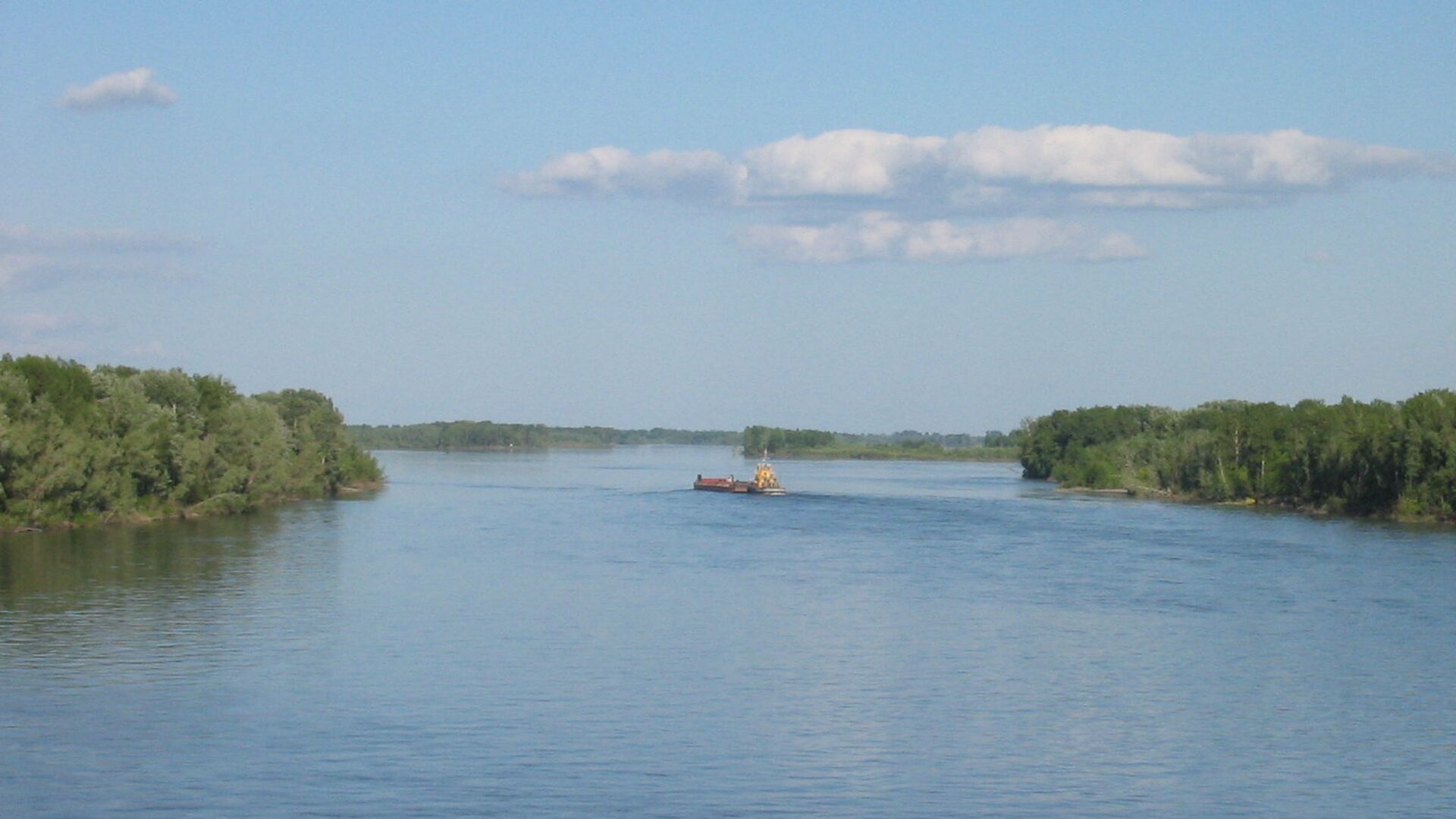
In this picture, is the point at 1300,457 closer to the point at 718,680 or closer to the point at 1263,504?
the point at 1263,504

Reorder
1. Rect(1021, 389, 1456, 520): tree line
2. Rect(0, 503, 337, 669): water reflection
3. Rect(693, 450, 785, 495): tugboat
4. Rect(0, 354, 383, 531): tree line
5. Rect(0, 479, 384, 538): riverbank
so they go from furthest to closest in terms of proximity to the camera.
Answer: Rect(693, 450, 785, 495): tugboat < Rect(1021, 389, 1456, 520): tree line < Rect(0, 479, 384, 538): riverbank < Rect(0, 354, 383, 531): tree line < Rect(0, 503, 337, 669): water reflection

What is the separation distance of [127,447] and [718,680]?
1479 inches

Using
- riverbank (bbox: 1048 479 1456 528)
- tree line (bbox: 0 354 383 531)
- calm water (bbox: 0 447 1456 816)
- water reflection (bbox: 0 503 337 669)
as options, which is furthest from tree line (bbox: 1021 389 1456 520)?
tree line (bbox: 0 354 383 531)

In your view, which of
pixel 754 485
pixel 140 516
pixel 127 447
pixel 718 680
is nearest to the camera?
pixel 718 680

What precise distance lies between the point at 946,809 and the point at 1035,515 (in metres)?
53.5

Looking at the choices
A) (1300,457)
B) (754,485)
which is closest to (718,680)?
(1300,457)

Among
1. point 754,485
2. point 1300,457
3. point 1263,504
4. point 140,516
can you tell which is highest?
point 1300,457

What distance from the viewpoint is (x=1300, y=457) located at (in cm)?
7312

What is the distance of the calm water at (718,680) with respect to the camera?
1652cm

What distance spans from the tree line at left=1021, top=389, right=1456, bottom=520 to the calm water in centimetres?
1530

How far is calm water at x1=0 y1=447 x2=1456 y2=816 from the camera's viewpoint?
1652 cm

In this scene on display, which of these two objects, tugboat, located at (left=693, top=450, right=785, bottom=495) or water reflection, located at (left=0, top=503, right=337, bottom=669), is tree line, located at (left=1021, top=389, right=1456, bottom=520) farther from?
water reflection, located at (left=0, top=503, right=337, bottom=669)

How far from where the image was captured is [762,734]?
19.1m

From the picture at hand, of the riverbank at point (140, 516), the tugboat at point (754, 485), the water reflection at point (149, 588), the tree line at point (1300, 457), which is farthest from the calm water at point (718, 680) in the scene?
the tugboat at point (754, 485)
